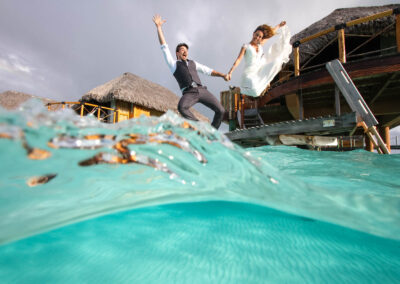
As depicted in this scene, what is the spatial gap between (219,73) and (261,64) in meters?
0.94

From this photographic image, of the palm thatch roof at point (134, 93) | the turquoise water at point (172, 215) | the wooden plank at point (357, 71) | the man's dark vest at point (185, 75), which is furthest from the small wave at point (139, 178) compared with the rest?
the palm thatch roof at point (134, 93)

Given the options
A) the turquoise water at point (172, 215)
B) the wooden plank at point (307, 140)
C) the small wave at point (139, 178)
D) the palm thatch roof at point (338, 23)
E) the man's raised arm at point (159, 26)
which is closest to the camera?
the turquoise water at point (172, 215)

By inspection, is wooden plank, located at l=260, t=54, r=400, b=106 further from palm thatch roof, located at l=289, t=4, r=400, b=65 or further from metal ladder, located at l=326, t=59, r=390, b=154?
palm thatch roof, located at l=289, t=4, r=400, b=65

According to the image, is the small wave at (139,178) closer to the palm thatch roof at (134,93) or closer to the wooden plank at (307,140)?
the wooden plank at (307,140)

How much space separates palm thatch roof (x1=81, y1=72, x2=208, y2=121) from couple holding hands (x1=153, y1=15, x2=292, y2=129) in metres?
9.92

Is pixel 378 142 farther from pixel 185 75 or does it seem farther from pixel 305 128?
pixel 185 75

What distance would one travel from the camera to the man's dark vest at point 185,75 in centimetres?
401

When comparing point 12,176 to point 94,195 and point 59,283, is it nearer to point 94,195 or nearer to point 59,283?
point 94,195

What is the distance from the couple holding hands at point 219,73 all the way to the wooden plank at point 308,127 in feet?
8.55

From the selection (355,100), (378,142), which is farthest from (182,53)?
(378,142)

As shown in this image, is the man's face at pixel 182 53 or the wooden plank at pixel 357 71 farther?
the wooden plank at pixel 357 71

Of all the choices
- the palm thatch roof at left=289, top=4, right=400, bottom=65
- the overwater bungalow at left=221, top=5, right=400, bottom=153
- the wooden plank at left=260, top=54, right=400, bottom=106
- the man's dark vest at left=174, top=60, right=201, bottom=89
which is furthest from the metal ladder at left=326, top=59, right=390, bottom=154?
the man's dark vest at left=174, top=60, right=201, bottom=89

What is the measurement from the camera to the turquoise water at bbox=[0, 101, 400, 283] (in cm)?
149

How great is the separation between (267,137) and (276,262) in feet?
19.2
